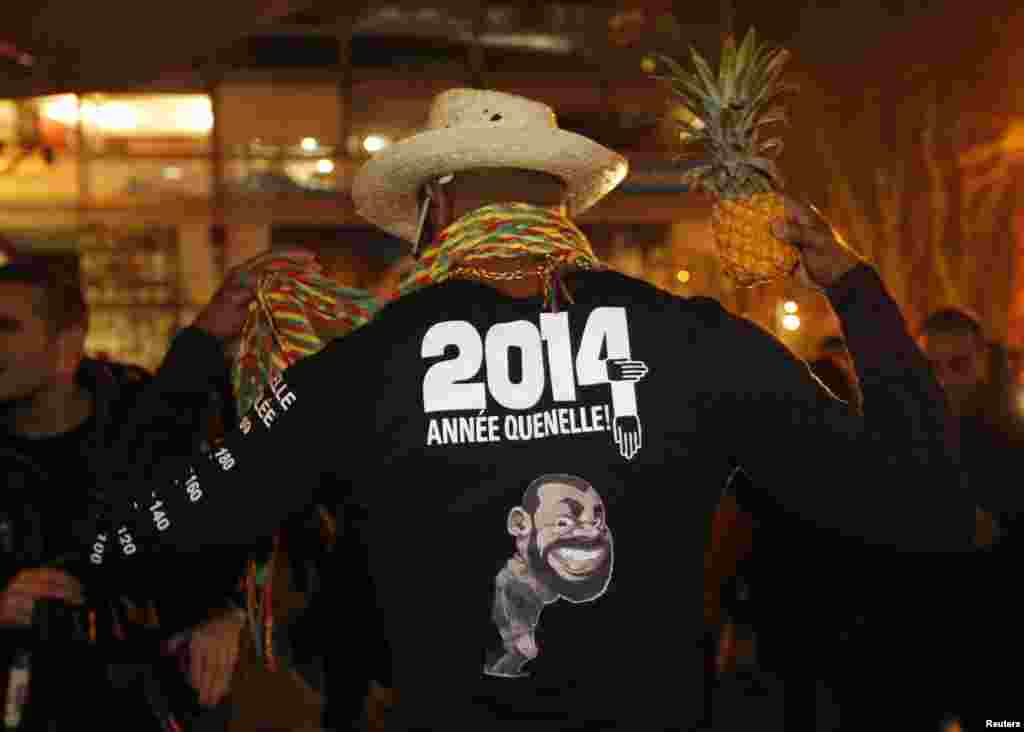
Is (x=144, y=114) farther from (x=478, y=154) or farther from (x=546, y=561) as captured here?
(x=546, y=561)

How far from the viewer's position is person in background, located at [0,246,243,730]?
317 cm

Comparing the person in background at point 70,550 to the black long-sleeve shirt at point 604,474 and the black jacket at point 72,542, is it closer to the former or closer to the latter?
the black jacket at point 72,542

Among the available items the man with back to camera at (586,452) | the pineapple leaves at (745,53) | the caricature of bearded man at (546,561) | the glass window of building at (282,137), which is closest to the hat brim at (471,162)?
the pineapple leaves at (745,53)

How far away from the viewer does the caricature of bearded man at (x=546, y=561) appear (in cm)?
203

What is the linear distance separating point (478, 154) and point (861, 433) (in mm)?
1056

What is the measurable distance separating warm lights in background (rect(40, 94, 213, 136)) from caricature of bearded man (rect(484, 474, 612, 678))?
969 cm

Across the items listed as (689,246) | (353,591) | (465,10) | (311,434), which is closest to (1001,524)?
(353,591)

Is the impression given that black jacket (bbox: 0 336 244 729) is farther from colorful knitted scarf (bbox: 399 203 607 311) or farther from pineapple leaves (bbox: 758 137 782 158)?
pineapple leaves (bbox: 758 137 782 158)

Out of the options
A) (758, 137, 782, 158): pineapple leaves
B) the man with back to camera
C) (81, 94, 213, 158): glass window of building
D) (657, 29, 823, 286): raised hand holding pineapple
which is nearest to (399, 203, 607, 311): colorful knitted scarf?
the man with back to camera

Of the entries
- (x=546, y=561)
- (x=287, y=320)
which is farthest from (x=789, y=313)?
(x=287, y=320)

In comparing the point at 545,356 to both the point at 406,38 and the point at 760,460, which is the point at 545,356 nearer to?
the point at 760,460

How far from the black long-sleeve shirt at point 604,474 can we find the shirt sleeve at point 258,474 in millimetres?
126

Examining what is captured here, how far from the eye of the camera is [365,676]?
4.50 m

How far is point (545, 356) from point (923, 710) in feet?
12.4
